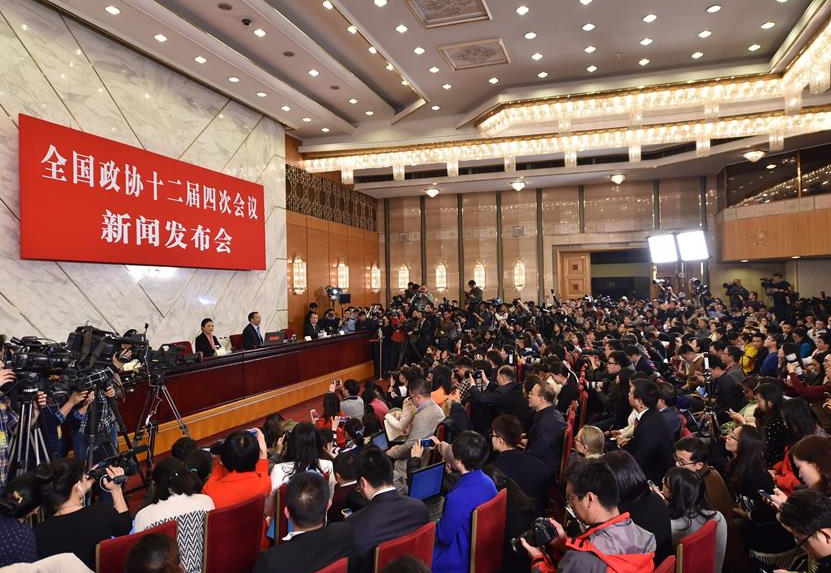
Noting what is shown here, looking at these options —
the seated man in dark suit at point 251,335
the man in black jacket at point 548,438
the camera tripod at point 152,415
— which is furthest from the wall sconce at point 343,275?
the man in black jacket at point 548,438

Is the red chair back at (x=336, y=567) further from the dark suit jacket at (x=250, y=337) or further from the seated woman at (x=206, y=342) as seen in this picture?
the dark suit jacket at (x=250, y=337)

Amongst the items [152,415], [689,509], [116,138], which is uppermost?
[116,138]

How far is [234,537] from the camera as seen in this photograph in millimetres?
2484

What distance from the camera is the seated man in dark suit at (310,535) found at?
6.54 ft

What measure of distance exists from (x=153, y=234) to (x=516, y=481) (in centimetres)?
646

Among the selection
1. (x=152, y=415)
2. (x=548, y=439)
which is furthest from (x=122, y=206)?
(x=548, y=439)

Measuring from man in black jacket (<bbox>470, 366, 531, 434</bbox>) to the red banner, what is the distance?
501 cm

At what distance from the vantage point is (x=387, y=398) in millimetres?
5773

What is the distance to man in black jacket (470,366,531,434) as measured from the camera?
4891mm

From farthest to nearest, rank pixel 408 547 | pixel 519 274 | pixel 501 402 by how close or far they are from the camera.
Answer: pixel 519 274, pixel 501 402, pixel 408 547

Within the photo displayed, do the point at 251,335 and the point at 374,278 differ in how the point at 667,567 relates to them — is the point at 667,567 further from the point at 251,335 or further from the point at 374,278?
the point at 374,278

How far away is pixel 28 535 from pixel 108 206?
18.9ft

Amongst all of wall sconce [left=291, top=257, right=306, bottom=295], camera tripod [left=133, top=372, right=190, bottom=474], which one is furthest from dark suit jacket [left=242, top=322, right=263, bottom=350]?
wall sconce [left=291, top=257, right=306, bottom=295]

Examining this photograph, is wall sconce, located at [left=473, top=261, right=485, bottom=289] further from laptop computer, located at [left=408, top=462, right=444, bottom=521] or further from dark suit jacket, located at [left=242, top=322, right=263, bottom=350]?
laptop computer, located at [left=408, top=462, right=444, bottom=521]
